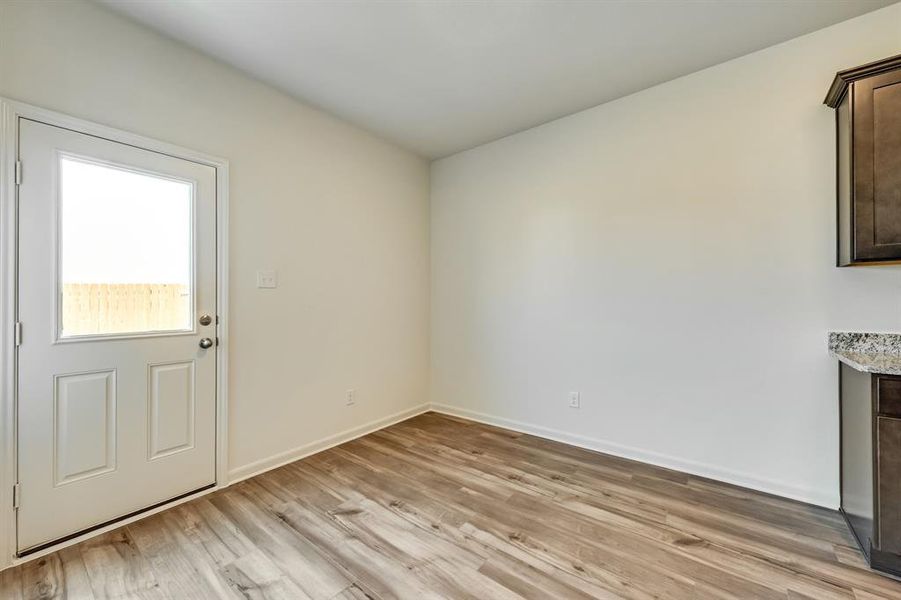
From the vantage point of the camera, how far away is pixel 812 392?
2.22 meters

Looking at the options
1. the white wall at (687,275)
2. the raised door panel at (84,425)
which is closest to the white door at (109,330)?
the raised door panel at (84,425)

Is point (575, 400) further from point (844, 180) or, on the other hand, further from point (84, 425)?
point (84, 425)

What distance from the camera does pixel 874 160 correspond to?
5.99 ft

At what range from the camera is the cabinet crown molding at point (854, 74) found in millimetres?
1770

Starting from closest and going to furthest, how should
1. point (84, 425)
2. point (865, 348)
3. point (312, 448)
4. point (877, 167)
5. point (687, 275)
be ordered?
1. point (877, 167)
2. point (84, 425)
3. point (865, 348)
4. point (687, 275)
5. point (312, 448)

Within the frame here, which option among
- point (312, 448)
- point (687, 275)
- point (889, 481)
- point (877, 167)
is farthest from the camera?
point (312, 448)

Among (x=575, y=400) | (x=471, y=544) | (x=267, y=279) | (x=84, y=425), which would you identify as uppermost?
(x=267, y=279)

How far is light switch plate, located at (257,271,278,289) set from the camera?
269 cm

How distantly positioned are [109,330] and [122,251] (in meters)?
0.44

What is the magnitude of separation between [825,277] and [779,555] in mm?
1542

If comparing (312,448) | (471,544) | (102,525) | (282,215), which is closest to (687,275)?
(471,544)

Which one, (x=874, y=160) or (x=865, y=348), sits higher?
(x=874, y=160)

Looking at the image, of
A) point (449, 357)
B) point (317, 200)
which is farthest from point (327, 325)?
point (449, 357)

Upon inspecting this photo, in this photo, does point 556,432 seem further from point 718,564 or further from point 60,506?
point 60,506
